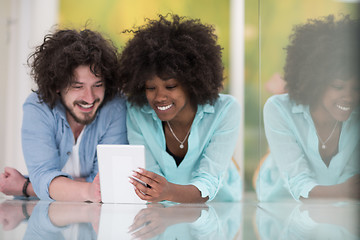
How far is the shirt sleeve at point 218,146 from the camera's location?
1.67 m

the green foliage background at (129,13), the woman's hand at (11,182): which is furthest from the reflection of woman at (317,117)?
the woman's hand at (11,182)

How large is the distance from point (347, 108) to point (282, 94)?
252 millimetres

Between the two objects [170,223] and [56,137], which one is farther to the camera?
[56,137]

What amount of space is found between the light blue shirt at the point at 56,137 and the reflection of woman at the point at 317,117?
0.63m

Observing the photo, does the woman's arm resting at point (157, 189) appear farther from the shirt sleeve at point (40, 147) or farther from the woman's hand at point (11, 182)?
the woman's hand at point (11, 182)

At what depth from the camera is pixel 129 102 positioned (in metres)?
1.80

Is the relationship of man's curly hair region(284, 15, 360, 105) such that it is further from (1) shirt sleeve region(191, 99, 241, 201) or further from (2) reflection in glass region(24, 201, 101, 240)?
(2) reflection in glass region(24, 201, 101, 240)

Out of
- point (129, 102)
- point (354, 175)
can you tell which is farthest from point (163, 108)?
point (354, 175)

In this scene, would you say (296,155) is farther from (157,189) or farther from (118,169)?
(118,169)

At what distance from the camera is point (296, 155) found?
5.08 ft

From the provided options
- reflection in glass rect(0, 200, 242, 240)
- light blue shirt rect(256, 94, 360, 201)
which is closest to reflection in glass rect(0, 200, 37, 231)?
reflection in glass rect(0, 200, 242, 240)

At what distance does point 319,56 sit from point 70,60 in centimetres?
93

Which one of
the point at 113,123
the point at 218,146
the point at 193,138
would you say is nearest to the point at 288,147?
the point at 218,146

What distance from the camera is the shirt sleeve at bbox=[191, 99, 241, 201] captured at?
1.67 metres
